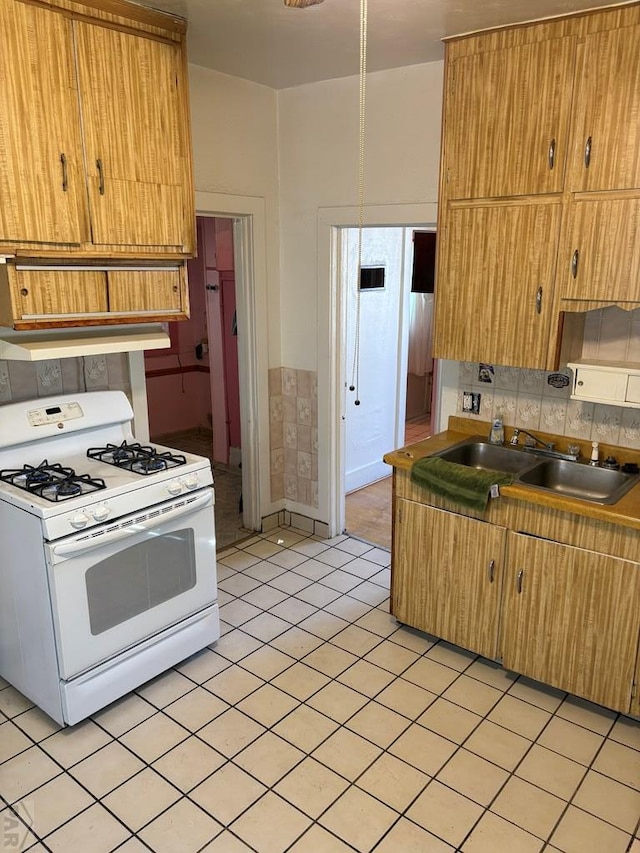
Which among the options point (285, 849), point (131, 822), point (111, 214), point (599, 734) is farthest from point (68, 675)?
point (599, 734)

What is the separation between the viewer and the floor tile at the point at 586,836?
2.01 m

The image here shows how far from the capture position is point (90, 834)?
206 cm

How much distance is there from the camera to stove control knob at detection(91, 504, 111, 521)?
2383 millimetres

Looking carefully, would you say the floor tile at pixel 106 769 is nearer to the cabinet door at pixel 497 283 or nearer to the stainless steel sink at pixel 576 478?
the stainless steel sink at pixel 576 478

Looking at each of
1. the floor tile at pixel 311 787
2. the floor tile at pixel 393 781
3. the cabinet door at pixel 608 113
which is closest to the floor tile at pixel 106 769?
the floor tile at pixel 311 787

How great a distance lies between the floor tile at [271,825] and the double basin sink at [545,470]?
1.49 meters

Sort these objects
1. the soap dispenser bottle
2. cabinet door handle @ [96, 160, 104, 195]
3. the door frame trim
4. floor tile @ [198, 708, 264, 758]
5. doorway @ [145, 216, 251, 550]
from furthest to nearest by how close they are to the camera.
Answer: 1. doorway @ [145, 216, 251, 550]
2. the door frame trim
3. the soap dispenser bottle
4. cabinet door handle @ [96, 160, 104, 195]
5. floor tile @ [198, 708, 264, 758]

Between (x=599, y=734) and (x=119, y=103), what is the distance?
10.2 ft

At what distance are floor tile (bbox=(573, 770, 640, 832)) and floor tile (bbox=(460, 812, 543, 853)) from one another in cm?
25

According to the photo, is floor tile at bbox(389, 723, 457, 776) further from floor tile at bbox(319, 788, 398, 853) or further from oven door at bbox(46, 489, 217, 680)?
oven door at bbox(46, 489, 217, 680)

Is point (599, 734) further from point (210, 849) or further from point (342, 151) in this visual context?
point (342, 151)

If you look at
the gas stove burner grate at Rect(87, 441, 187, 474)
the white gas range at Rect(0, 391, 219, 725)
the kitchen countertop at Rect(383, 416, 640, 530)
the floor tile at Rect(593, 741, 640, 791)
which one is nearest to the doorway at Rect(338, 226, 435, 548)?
the kitchen countertop at Rect(383, 416, 640, 530)

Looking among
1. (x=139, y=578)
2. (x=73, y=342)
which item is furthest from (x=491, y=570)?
(x=73, y=342)

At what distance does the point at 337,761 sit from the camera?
92.8 inches
